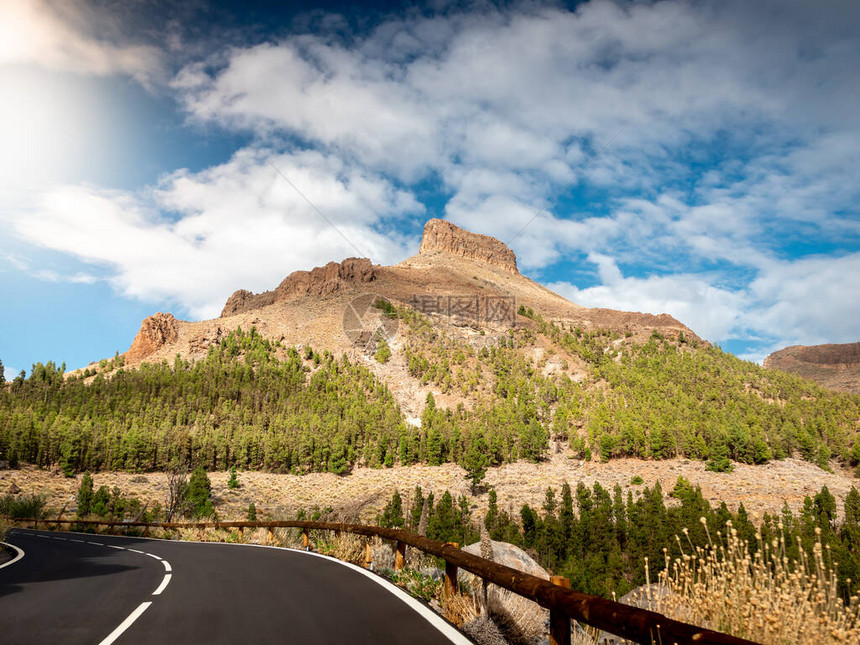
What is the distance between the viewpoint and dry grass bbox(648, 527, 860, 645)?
11.7ft

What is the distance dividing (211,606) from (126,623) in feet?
3.95

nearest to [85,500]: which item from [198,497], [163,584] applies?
[198,497]

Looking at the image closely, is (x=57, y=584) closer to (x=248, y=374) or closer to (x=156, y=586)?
(x=156, y=586)

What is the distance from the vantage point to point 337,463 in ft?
303

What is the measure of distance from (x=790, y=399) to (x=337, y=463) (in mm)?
100882

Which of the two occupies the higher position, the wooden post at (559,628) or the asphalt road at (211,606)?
the wooden post at (559,628)

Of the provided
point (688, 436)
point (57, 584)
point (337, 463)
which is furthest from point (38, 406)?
point (688, 436)

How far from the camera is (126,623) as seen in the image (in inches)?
237

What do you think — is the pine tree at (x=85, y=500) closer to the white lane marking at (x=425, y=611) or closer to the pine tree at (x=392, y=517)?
the pine tree at (x=392, y=517)

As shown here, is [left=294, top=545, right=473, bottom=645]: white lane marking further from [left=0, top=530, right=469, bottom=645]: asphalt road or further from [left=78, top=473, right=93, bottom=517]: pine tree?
[left=78, top=473, right=93, bottom=517]: pine tree

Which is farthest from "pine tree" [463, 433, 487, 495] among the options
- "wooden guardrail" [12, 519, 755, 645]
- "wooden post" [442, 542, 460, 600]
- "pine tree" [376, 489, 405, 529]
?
"wooden guardrail" [12, 519, 755, 645]

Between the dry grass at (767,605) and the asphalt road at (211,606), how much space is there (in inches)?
89.6

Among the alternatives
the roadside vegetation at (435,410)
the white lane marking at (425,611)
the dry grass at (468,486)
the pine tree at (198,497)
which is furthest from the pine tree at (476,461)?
the white lane marking at (425,611)

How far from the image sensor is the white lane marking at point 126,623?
5.31m
